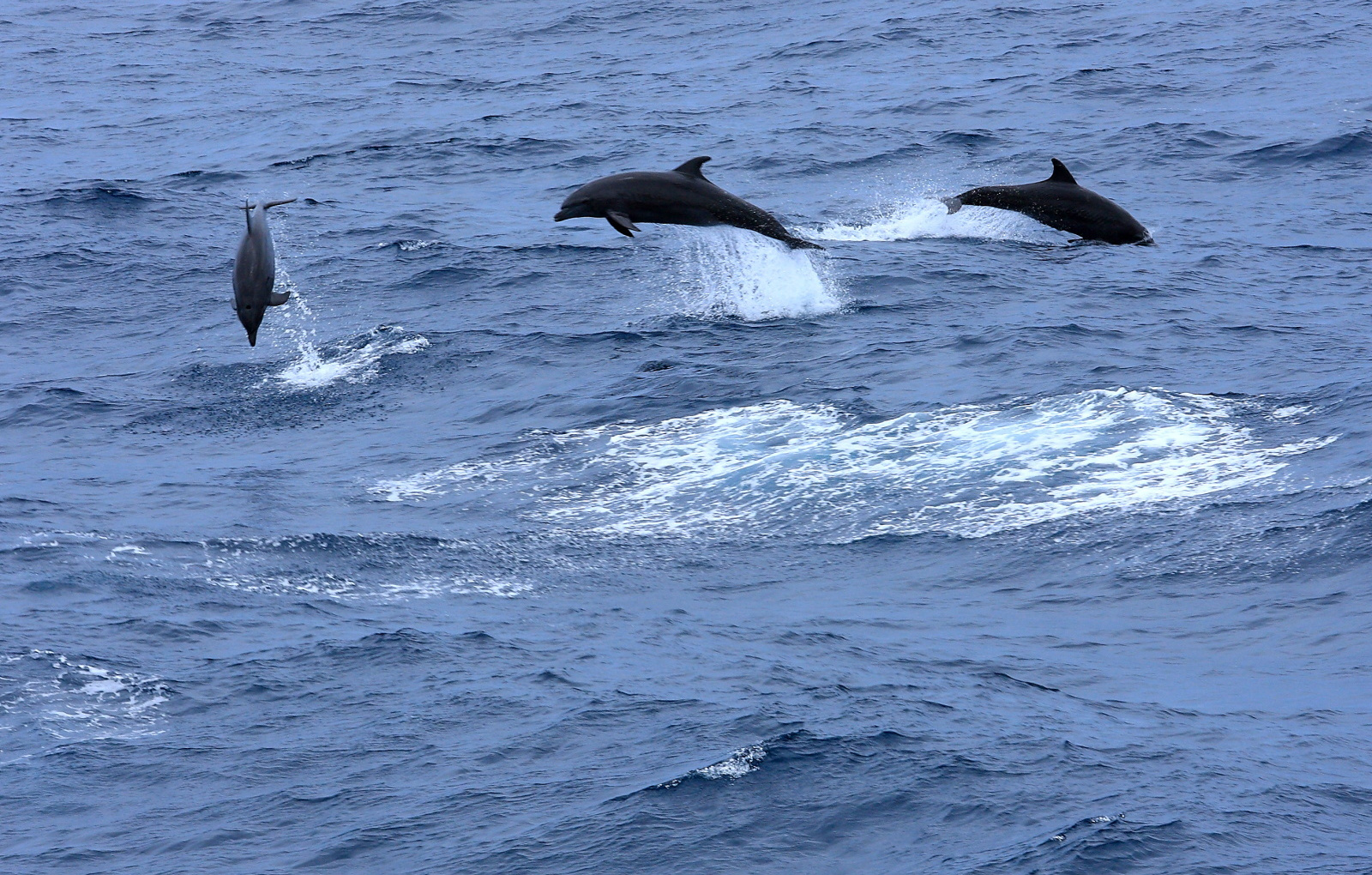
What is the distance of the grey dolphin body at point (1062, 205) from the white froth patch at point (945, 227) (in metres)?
1.84

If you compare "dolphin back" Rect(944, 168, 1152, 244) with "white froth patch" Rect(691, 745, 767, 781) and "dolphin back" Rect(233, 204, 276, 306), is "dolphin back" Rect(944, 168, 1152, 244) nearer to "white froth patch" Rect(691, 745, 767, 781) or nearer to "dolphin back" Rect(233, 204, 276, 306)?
"dolphin back" Rect(233, 204, 276, 306)

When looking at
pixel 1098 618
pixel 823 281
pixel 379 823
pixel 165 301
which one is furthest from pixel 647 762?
pixel 165 301

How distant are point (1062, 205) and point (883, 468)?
6617mm

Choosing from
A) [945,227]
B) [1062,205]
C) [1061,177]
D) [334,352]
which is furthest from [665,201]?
[945,227]

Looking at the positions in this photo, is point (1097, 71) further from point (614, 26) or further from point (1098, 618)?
point (1098, 618)

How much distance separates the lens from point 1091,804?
9.84 meters

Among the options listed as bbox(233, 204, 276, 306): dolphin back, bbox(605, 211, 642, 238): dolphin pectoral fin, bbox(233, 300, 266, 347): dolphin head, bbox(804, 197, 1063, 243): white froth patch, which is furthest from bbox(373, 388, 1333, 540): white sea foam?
bbox(804, 197, 1063, 243): white froth patch

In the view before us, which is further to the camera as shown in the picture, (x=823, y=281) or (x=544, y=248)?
(x=544, y=248)

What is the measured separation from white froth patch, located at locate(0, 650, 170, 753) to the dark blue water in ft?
0.14

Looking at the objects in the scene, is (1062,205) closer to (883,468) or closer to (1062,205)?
(1062,205)

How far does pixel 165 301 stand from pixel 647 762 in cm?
1484

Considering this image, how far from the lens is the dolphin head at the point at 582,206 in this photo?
1828 centimetres

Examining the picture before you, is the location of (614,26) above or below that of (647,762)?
above

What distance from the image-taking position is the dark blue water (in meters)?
10.2
